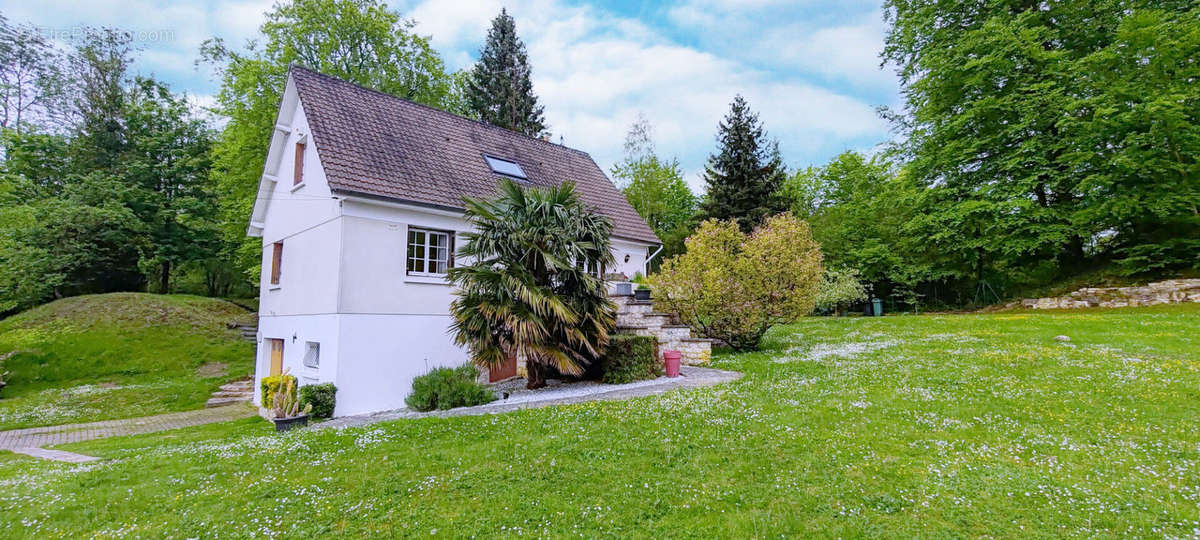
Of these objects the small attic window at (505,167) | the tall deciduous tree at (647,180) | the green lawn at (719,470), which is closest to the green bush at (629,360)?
the green lawn at (719,470)

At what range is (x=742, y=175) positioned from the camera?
30016 mm

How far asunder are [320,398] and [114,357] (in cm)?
1545

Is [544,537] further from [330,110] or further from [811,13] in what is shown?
[811,13]

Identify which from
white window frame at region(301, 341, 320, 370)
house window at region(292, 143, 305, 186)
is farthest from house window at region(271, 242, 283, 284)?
white window frame at region(301, 341, 320, 370)

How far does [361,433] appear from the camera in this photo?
7.08m

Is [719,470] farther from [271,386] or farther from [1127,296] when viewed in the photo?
[1127,296]

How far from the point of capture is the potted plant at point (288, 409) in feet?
29.1

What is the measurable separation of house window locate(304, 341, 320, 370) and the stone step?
19.5ft

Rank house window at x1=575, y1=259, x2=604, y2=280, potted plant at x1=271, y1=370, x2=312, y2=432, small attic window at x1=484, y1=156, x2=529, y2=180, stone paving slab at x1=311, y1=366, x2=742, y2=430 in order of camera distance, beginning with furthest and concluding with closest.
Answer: small attic window at x1=484, y1=156, x2=529, y2=180
house window at x1=575, y1=259, x2=604, y2=280
potted plant at x1=271, y1=370, x2=312, y2=432
stone paving slab at x1=311, y1=366, x2=742, y2=430

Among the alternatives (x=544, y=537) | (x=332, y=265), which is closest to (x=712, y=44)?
(x=332, y=265)

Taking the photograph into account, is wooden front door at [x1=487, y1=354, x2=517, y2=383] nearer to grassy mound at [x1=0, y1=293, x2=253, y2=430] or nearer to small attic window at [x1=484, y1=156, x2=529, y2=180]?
small attic window at [x1=484, y1=156, x2=529, y2=180]

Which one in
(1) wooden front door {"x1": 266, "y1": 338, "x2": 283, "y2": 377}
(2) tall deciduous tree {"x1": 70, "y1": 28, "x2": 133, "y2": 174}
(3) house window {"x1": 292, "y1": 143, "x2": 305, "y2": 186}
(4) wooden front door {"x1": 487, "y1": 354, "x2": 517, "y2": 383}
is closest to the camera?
(4) wooden front door {"x1": 487, "y1": 354, "x2": 517, "y2": 383}

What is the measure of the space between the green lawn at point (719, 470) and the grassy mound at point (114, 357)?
23.1 feet

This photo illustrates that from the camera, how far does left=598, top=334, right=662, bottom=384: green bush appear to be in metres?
11.2
